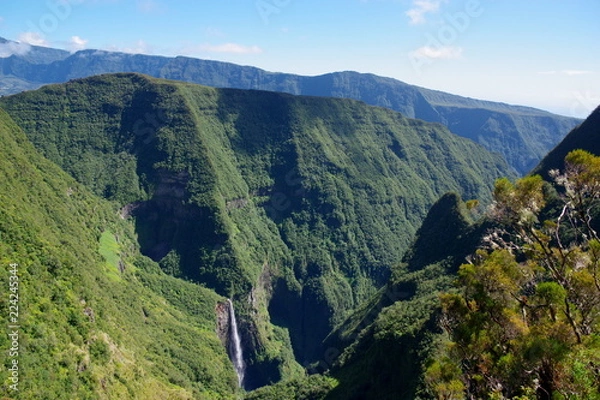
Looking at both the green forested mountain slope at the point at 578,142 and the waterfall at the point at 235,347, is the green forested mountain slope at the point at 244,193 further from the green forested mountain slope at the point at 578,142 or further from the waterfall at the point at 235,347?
the green forested mountain slope at the point at 578,142

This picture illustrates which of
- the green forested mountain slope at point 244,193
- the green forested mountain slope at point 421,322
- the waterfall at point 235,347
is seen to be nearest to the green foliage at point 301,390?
the green forested mountain slope at point 421,322

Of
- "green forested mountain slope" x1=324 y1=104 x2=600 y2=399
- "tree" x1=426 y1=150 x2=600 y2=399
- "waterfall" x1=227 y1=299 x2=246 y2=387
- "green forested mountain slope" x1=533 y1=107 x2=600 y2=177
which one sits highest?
"green forested mountain slope" x1=533 y1=107 x2=600 y2=177

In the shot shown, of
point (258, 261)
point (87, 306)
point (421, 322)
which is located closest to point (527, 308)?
point (421, 322)

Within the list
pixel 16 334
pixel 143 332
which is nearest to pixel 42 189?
pixel 143 332

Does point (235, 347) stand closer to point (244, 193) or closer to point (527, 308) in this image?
point (244, 193)

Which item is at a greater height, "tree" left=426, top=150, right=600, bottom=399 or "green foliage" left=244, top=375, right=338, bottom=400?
"tree" left=426, top=150, right=600, bottom=399

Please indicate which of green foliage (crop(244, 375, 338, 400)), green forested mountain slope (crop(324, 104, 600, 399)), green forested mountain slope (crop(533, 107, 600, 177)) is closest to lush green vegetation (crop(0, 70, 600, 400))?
green forested mountain slope (crop(324, 104, 600, 399))

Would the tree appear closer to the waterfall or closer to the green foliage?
the green foliage

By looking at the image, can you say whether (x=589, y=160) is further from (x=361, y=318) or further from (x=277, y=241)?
(x=277, y=241)
